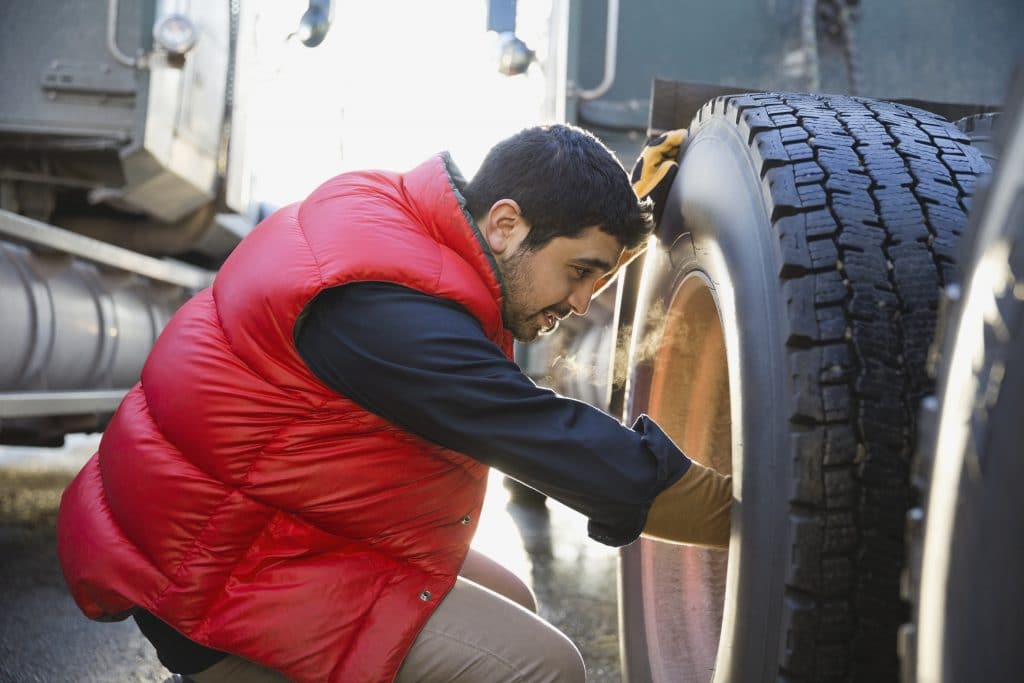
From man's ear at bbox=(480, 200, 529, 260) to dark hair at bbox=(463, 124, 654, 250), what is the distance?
1 centimetres

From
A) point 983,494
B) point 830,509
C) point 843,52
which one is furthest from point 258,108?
point 983,494

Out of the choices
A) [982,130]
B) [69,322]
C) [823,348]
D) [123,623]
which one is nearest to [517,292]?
[823,348]

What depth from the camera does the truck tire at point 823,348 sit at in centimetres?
99

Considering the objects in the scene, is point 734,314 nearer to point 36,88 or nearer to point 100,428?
point 36,88

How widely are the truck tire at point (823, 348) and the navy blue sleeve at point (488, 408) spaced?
0.48 ft

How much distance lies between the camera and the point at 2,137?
3.21 m

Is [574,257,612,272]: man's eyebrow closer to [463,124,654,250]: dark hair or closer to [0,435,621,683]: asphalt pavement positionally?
[463,124,654,250]: dark hair

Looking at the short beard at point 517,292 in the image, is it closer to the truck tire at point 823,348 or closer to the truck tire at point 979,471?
the truck tire at point 823,348

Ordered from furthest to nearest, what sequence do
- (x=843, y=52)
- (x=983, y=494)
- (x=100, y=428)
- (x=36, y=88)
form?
(x=100, y=428), (x=36, y=88), (x=843, y=52), (x=983, y=494)

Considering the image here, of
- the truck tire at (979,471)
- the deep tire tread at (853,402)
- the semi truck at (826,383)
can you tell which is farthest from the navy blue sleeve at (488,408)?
the truck tire at (979,471)

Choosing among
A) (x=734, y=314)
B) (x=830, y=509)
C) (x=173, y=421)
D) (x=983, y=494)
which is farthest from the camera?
(x=173, y=421)

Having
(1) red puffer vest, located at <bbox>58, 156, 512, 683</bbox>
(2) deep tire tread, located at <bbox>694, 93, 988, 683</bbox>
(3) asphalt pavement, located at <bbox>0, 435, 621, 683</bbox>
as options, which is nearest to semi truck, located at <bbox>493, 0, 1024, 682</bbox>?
(2) deep tire tread, located at <bbox>694, 93, 988, 683</bbox>

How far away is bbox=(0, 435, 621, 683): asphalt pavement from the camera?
6.88 feet

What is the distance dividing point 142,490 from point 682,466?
30.2 inches
